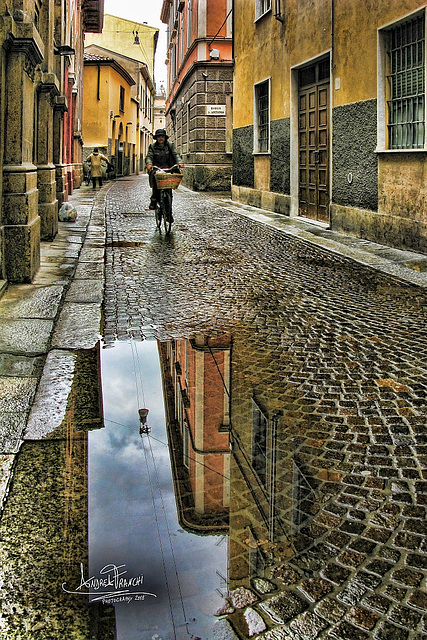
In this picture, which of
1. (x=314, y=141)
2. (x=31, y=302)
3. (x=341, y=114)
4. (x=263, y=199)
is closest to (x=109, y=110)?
(x=263, y=199)

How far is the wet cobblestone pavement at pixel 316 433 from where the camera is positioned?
2.12 metres

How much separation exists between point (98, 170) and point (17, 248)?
845 inches

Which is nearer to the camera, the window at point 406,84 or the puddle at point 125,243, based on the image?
the window at point 406,84

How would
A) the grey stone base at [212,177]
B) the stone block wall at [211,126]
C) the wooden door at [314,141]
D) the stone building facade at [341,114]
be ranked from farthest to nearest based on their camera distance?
the grey stone base at [212,177]
the stone block wall at [211,126]
the wooden door at [314,141]
the stone building facade at [341,114]

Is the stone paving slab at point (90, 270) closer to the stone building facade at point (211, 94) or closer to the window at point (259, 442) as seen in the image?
the window at point (259, 442)

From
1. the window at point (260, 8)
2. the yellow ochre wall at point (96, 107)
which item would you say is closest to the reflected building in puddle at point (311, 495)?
the window at point (260, 8)

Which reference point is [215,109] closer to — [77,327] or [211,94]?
[211,94]

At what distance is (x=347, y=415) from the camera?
367cm

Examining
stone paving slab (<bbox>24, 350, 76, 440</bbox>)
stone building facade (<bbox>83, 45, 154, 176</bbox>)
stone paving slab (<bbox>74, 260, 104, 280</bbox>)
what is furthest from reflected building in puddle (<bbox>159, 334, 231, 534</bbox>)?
stone building facade (<bbox>83, 45, 154, 176</bbox>)

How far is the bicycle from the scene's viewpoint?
1172 cm

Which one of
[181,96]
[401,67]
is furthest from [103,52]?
[401,67]

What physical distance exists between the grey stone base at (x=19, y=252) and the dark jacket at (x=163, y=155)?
5.61 m

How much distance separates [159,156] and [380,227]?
412 centimetres

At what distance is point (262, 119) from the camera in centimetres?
1745
